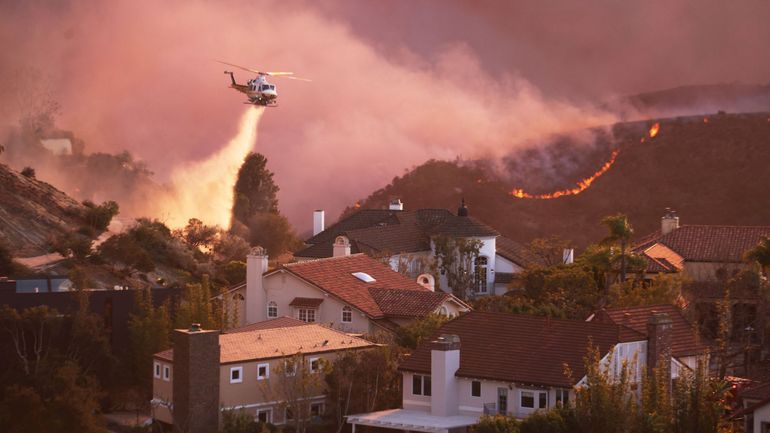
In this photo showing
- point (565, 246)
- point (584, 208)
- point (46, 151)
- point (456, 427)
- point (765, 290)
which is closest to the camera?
point (456, 427)

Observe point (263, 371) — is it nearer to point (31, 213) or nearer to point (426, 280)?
point (426, 280)

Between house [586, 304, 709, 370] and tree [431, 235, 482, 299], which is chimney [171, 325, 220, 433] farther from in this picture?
tree [431, 235, 482, 299]

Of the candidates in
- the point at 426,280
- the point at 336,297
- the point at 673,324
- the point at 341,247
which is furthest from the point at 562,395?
the point at 341,247

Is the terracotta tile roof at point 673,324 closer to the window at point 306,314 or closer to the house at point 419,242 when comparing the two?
the window at point 306,314

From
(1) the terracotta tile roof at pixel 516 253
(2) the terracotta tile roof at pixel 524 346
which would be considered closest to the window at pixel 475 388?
(2) the terracotta tile roof at pixel 524 346

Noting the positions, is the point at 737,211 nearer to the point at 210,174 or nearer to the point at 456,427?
the point at 210,174

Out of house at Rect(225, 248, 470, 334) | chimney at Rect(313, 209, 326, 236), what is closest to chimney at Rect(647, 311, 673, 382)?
house at Rect(225, 248, 470, 334)

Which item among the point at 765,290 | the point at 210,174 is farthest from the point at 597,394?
the point at 210,174
